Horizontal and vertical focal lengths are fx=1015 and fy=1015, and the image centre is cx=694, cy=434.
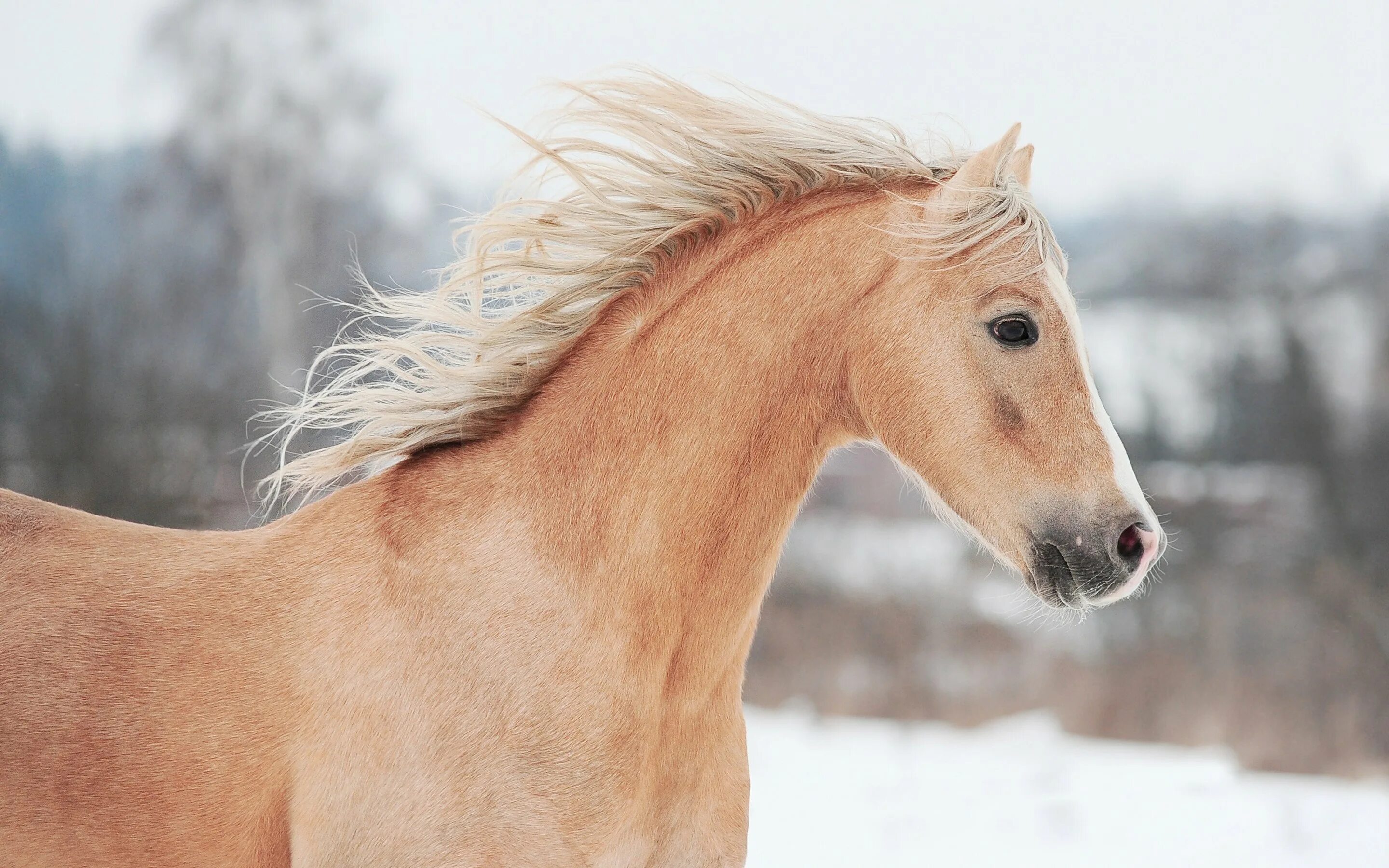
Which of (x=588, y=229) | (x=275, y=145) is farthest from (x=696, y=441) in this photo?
(x=275, y=145)

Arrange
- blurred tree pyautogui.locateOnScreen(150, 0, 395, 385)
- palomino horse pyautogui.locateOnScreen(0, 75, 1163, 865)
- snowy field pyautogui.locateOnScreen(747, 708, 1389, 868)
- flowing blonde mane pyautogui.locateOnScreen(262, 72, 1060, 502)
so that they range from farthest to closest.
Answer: blurred tree pyautogui.locateOnScreen(150, 0, 395, 385) → snowy field pyautogui.locateOnScreen(747, 708, 1389, 868) → flowing blonde mane pyautogui.locateOnScreen(262, 72, 1060, 502) → palomino horse pyautogui.locateOnScreen(0, 75, 1163, 865)

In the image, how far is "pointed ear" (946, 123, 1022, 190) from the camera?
1907 mm

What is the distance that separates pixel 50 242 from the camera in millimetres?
8195

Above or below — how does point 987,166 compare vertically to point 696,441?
above

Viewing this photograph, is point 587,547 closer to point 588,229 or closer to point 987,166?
point 588,229

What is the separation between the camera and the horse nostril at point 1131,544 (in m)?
1.76

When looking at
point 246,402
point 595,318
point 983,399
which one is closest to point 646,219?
point 595,318

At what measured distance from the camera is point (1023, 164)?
83.4 inches

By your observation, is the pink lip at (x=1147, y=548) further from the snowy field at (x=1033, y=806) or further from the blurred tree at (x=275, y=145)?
the blurred tree at (x=275, y=145)

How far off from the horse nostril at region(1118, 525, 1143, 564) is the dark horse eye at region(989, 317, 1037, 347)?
1.22ft

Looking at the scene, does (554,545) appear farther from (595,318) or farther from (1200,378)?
(1200,378)

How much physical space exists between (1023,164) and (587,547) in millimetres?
1202


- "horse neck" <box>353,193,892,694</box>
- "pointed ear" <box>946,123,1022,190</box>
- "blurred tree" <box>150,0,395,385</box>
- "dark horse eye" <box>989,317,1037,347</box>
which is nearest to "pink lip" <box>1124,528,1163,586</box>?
"dark horse eye" <box>989,317,1037,347</box>

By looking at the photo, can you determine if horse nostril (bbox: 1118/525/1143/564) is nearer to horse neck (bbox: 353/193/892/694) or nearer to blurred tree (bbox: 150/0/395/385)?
horse neck (bbox: 353/193/892/694)
